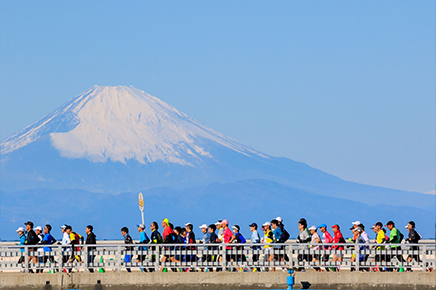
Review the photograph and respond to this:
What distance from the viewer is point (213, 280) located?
2623 centimetres

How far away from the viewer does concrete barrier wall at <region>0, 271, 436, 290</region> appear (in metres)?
25.9

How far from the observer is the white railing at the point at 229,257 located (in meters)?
26.2

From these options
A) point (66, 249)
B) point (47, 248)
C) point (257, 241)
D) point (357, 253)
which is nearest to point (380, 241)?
point (357, 253)

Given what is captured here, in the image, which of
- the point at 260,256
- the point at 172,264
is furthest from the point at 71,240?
the point at 260,256

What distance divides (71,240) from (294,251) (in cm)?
662

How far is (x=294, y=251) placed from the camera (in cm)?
2636

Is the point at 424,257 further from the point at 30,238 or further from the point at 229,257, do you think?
the point at 30,238

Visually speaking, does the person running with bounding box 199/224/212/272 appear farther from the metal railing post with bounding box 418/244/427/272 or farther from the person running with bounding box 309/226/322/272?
the metal railing post with bounding box 418/244/427/272

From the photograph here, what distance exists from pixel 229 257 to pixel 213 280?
0.85 meters

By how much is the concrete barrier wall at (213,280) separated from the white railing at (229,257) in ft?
0.84

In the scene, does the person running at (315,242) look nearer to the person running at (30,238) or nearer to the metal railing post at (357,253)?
the metal railing post at (357,253)

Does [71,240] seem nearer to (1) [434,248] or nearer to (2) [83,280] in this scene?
(2) [83,280]

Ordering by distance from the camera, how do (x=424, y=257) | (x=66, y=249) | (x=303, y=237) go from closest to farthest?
(x=424, y=257), (x=303, y=237), (x=66, y=249)

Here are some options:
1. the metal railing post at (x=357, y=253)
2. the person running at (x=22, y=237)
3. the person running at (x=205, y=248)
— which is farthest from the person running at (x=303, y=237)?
the person running at (x=22, y=237)
